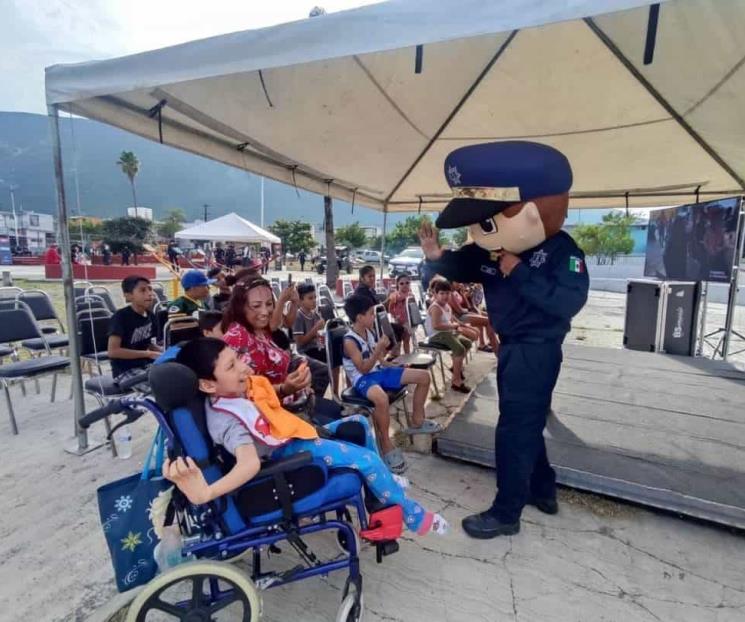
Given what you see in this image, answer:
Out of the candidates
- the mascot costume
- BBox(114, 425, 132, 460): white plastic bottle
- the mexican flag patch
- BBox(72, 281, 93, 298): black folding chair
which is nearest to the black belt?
the mascot costume

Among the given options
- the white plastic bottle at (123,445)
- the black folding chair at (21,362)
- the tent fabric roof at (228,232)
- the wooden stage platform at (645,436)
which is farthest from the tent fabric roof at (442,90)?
the tent fabric roof at (228,232)

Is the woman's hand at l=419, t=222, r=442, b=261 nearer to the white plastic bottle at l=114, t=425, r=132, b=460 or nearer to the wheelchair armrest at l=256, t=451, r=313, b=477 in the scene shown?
the wheelchair armrest at l=256, t=451, r=313, b=477

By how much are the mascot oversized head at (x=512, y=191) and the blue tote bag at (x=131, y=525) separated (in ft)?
5.57

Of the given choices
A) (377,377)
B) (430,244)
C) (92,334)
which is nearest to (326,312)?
(377,377)

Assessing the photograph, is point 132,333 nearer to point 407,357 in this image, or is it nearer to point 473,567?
point 407,357

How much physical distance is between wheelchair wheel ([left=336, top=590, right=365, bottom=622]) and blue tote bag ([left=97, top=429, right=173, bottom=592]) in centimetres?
72

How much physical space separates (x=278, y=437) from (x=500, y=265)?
4.49ft

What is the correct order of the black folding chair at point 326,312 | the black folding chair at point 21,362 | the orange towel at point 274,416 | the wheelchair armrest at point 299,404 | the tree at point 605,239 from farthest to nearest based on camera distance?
1. the tree at point 605,239
2. the black folding chair at point 326,312
3. the black folding chair at point 21,362
4. the wheelchair armrest at point 299,404
5. the orange towel at point 274,416

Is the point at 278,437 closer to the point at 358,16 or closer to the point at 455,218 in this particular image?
the point at 455,218

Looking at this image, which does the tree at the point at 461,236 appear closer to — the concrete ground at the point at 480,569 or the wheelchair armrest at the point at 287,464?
the wheelchair armrest at the point at 287,464

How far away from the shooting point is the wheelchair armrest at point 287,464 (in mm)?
1499

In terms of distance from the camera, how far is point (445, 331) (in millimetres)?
4863

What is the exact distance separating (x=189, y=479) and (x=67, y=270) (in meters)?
2.29

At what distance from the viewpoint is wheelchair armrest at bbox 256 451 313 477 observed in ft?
4.92
